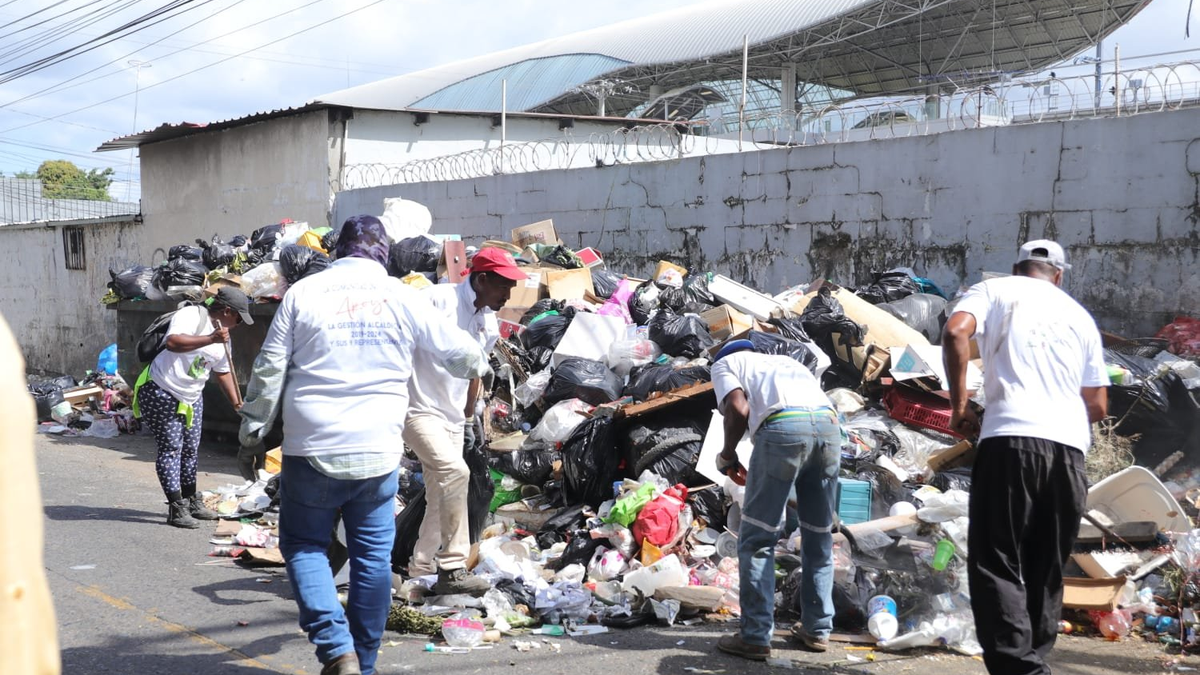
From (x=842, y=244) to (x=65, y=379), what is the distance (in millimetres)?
9972

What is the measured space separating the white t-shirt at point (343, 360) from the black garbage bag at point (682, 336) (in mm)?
3850

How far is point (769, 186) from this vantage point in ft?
29.2

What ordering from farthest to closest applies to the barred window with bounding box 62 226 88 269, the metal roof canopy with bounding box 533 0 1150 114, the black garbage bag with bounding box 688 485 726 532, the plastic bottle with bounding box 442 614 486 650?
the metal roof canopy with bounding box 533 0 1150 114 → the barred window with bounding box 62 226 88 269 → the black garbage bag with bounding box 688 485 726 532 → the plastic bottle with bounding box 442 614 486 650

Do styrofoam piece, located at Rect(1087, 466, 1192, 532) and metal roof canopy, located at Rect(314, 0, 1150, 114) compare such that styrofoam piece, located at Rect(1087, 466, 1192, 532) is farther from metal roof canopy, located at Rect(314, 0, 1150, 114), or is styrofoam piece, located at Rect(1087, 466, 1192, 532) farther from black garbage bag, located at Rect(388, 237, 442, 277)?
metal roof canopy, located at Rect(314, 0, 1150, 114)

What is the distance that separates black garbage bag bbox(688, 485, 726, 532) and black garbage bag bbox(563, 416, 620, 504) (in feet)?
2.00

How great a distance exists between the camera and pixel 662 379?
653cm

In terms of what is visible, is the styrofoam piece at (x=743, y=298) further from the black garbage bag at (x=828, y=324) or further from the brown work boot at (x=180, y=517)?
the brown work boot at (x=180, y=517)

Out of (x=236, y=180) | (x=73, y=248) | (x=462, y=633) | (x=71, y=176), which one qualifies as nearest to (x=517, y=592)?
(x=462, y=633)

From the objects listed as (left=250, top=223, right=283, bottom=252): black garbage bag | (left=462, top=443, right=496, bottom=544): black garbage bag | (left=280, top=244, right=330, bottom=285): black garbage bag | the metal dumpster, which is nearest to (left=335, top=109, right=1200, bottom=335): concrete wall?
(left=280, top=244, right=330, bottom=285): black garbage bag

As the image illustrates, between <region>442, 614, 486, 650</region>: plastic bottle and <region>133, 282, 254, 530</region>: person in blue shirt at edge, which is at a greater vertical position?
<region>133, 282, 254, 530</region>: person in blue shirt at edge

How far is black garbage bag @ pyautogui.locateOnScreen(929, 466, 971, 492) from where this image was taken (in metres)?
5.52

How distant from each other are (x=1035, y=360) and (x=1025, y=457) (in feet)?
1.13

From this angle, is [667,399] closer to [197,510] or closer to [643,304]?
[643,304]

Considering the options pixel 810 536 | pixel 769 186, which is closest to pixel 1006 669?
pixel 810 536
